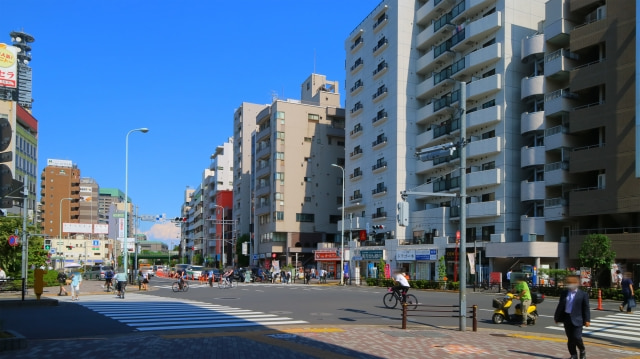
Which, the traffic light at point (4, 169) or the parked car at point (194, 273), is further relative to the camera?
the parked car at point (194, 273)

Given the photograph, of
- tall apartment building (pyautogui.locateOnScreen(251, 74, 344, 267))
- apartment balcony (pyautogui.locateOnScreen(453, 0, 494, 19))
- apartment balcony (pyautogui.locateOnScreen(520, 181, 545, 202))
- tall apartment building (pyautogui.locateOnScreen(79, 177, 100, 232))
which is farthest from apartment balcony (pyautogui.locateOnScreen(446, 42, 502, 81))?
tall apartment building (pyautogui.locateOnScreen(79, 177, 100, 232))

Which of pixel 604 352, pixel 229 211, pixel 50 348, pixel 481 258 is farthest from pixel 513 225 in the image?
pixel 229 211

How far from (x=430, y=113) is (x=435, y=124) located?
184cm

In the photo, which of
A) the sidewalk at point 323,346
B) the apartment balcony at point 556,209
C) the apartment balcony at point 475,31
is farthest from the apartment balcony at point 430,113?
the sidewalk at point 323,346

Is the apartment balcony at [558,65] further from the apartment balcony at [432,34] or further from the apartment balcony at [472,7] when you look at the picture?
the apartment balcony at [432,34]

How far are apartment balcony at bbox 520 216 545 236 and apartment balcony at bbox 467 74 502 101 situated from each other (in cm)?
1173

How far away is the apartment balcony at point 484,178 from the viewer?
160ft

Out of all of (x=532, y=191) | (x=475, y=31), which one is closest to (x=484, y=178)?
(x=532, y=191)

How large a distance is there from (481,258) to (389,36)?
91.6ft

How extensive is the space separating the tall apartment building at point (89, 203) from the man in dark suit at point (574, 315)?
463ft

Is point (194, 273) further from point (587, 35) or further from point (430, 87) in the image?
point (587, 35)

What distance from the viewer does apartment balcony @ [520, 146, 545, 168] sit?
45.7 meters

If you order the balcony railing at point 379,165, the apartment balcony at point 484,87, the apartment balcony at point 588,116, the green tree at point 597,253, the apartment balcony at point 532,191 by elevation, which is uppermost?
the apartment balcony at point 484,87

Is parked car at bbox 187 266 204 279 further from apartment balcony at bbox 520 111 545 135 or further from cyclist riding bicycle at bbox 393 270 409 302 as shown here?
cyclist riding bicycle at bbox 393 270 409 302
